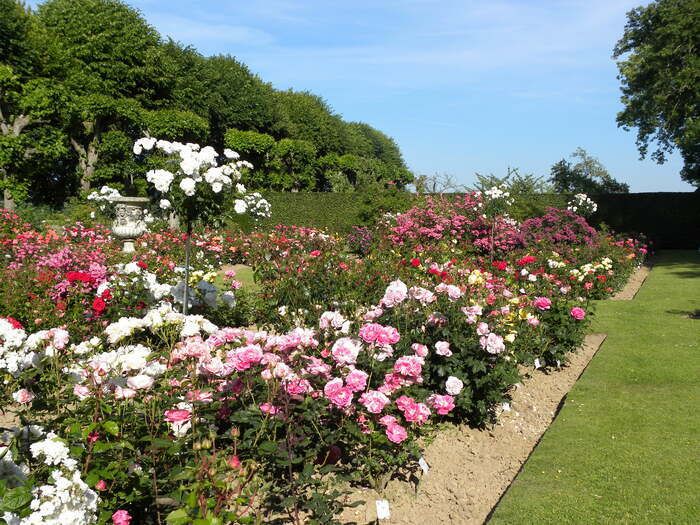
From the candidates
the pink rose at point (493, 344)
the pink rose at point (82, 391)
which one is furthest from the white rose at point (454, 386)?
the pink rose at point (82, 391)

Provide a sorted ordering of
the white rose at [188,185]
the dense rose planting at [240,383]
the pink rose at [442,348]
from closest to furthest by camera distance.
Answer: the dense rose planting at [240,383] → the pink rose at [442,348] → the white rose at [188,185]

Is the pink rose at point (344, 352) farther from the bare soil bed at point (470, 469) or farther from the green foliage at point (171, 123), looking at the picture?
the green foliage at point (171, 123)

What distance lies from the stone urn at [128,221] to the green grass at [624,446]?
27.9ft

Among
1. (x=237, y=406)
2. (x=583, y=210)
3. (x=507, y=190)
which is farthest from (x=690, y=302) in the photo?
(x=237, y=406)

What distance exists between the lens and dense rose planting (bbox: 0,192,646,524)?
2184 millimetres

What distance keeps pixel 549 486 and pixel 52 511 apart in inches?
110

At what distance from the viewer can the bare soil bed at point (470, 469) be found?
3207mm

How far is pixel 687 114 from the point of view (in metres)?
16.4

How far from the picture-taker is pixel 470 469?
379 centimetres

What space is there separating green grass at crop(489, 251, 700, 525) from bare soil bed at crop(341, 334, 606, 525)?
5.5 inches

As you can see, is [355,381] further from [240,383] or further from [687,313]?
[687,313]

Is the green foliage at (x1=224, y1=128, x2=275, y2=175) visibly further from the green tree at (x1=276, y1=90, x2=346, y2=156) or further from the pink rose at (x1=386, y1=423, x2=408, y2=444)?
the pink rose at (x1=386, y1=423, x2=408, y2=444)

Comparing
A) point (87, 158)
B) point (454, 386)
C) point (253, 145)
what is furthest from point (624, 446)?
point (253, 145)

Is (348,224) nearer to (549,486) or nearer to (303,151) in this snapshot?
(303,151)
